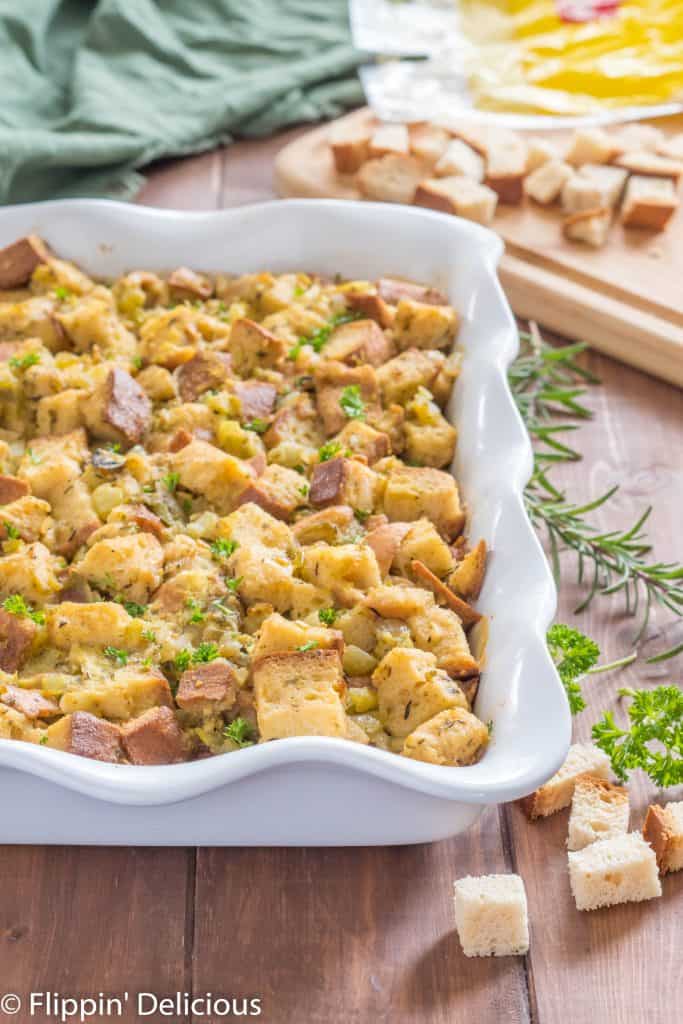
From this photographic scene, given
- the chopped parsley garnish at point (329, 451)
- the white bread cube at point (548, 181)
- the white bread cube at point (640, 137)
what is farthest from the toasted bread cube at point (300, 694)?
the white bread cube at point (640, 137)

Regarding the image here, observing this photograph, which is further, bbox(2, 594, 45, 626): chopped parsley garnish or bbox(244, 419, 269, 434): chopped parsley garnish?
bbox(244, 419, 269, 434): chopped parsley garnish

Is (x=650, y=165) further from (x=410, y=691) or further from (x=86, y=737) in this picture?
(x=86, y=737)

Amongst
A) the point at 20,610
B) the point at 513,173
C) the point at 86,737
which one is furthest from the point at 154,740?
the point at 513,173

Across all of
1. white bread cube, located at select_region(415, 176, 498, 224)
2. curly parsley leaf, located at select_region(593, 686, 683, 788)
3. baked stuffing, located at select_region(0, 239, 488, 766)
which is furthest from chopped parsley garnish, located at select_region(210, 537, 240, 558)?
white bread cube, located at select_region(415, 176, 498, 224)

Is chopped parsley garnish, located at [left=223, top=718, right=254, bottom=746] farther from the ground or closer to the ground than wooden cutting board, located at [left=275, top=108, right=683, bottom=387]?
farther from the ground

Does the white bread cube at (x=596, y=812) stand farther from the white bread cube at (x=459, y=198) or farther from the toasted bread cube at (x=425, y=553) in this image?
the white bread cube at (x=459, y=198)

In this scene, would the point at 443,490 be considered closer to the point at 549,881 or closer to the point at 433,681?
the point at 433,681

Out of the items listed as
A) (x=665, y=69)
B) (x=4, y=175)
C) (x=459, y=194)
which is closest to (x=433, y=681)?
(x=459, y=194)

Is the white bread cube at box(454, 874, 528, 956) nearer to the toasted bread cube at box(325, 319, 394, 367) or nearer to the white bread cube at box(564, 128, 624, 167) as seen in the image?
the toasted bread cube at box(325, 319, 394, 367)
